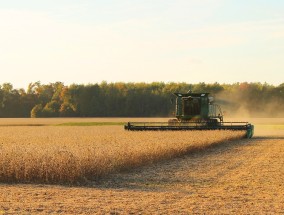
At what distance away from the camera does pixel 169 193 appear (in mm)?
11711

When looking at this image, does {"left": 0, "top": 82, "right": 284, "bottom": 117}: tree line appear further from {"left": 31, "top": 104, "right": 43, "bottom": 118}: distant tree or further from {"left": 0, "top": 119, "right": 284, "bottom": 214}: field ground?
{"left": 0, "top": 119, "right": 284, "bottom": 214}: field ground

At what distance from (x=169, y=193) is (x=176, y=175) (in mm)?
3079

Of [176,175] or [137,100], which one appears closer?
[176,175]

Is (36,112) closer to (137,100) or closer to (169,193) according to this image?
(137,100)

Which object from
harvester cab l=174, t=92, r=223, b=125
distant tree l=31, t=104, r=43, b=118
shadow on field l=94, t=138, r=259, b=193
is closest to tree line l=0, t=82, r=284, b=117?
distant tree l=31, t=104, r=43, b=118

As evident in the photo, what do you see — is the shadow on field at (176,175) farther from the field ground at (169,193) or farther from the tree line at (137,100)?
the tree line at (137,100)

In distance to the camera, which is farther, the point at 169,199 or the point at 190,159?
the point at 190,159

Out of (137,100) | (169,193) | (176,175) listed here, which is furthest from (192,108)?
(137,100)

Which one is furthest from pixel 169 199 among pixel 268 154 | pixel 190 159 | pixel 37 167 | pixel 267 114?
pixel 267 114

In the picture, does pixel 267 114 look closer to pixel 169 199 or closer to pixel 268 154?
pixel 268 154

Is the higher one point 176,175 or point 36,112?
point 36,112

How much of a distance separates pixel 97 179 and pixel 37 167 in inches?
57.2

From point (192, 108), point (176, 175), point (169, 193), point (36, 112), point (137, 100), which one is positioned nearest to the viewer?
point (169, 193)

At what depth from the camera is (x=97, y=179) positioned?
45.6 feet
